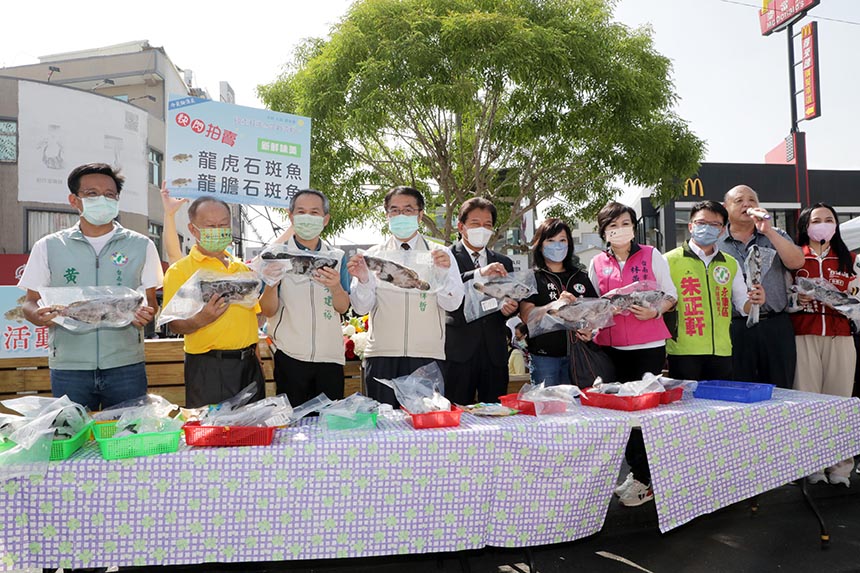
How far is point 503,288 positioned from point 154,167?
2288 cm

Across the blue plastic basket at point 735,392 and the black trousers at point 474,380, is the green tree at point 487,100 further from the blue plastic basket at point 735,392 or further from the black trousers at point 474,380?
the blue plastic basket at point 735,392

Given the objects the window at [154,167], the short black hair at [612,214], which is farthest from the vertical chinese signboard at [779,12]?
the window at [154,167]

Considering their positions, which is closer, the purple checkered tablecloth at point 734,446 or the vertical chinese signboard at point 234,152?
the purple checkered tablecloth at point 734,446

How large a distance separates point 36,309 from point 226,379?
946 millimetres

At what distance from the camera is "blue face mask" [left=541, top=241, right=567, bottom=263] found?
3521 millimetres

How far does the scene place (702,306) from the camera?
356 centimetres

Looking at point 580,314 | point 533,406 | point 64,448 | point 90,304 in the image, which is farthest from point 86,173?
point 580,314

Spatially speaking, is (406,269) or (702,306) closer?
(406,269)

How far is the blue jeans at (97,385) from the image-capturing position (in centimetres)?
297

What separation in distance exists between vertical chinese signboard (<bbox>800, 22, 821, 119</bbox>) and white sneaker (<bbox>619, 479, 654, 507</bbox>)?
18540 mm

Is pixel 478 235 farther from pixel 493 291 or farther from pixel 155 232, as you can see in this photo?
pixel 155 232

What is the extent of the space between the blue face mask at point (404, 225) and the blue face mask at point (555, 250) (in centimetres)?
86

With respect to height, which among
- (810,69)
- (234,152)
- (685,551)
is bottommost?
(685,551)

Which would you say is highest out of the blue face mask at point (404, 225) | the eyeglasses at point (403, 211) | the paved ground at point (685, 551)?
the eyeglasses at point (403, 211)
